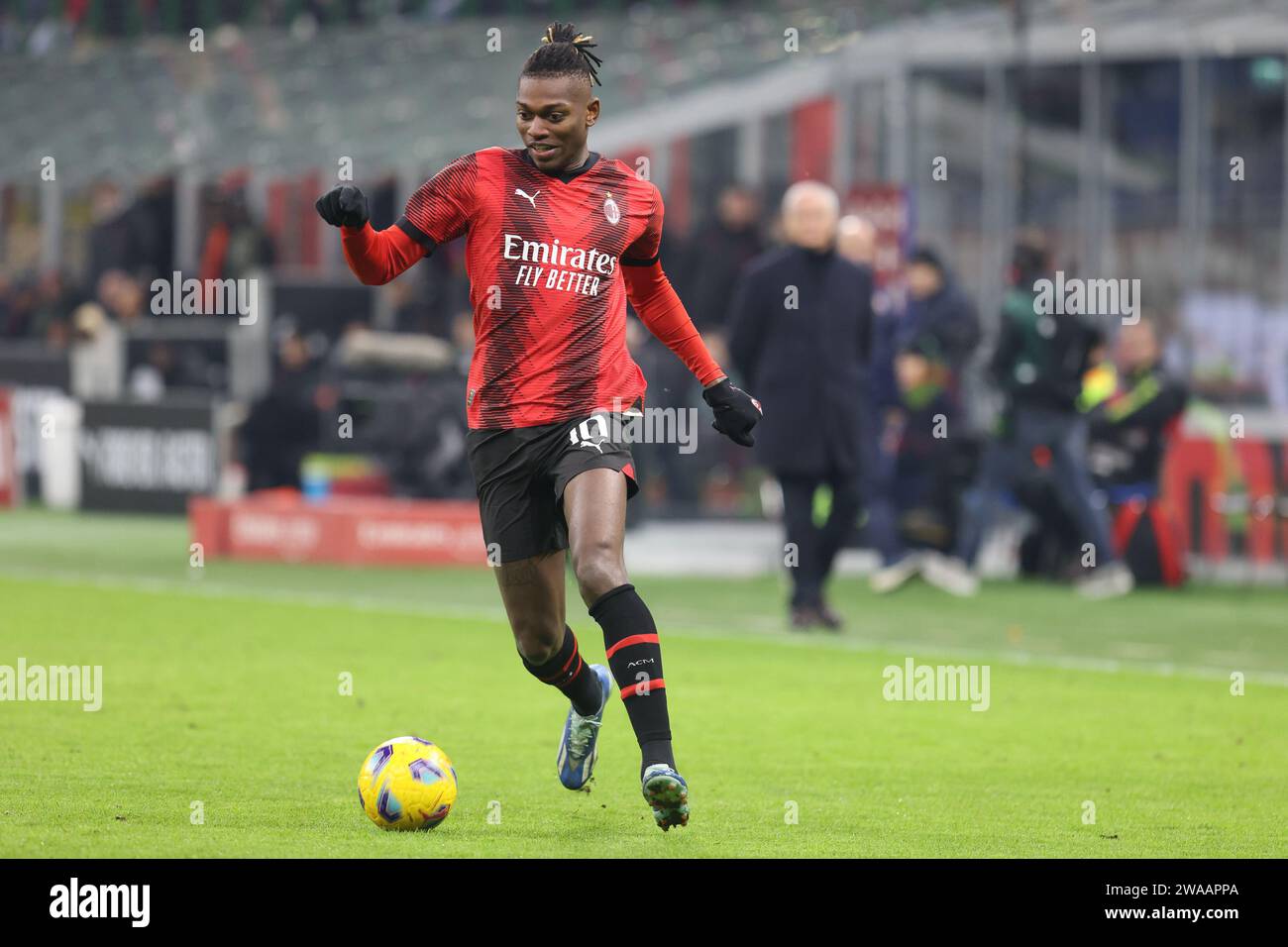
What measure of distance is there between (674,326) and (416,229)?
38.4 inches

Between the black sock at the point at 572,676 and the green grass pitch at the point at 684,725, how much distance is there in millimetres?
323

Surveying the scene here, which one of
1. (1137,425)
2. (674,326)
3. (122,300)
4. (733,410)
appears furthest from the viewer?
(122,300)

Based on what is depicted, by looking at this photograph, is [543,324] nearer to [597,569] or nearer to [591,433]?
[591,433]

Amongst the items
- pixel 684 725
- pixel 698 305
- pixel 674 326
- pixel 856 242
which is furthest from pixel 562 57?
pixel 698 305

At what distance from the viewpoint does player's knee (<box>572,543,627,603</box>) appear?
691 cm

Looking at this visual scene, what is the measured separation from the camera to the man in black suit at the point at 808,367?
12906mm

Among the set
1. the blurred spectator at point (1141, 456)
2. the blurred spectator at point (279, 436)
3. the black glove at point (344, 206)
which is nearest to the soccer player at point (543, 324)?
the black glove at point (344, 206)

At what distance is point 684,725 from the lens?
9.48 m

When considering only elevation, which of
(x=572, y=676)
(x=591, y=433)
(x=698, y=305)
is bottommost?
(x=572, y=676)

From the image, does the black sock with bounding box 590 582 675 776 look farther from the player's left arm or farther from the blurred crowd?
the blurred crowd

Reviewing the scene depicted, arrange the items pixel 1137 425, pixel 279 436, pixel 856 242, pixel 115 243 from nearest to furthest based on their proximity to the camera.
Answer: pixel 856 242, pixel 1137 425, pixel 279 436, pixel 115 243

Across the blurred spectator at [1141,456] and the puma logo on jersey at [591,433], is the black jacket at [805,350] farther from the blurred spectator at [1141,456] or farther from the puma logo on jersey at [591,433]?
the puma logo on jersey at [591,433]
